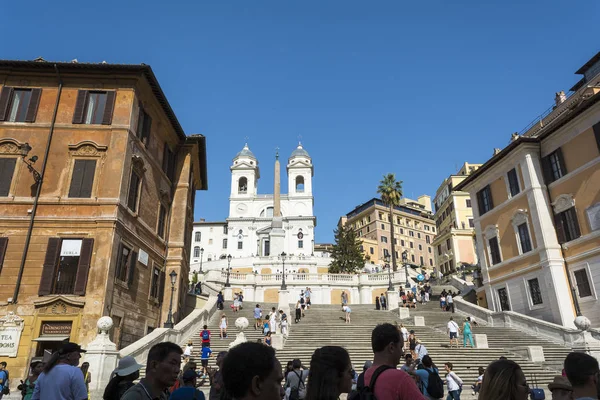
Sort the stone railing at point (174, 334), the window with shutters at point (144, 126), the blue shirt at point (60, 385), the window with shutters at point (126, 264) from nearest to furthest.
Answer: the blue shirt at point (60, 385) → the stone railing at point (174, 334) → the window with shutters at point (126, 264) → the window with shutters at point (144, 126)

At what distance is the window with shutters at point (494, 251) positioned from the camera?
93.8 ft

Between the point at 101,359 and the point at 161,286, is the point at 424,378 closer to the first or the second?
the point at 101,359

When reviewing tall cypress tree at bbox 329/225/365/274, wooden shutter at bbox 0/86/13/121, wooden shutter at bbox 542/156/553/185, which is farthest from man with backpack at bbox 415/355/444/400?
tall cypress tree at bbox 329/225/365/274

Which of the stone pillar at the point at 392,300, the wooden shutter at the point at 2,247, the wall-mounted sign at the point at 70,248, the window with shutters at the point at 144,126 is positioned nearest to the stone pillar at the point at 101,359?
the wall-mounted sign at the point at 70,248

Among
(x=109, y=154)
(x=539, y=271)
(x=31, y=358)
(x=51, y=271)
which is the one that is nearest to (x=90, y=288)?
(x=51, y=271)

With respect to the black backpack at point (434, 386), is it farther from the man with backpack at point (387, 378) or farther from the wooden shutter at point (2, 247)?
the wooden shutter at point (2, 247)

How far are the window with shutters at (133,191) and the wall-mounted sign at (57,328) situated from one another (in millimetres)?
5782

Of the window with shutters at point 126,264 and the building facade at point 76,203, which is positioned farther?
the window with shutters at point 126,264

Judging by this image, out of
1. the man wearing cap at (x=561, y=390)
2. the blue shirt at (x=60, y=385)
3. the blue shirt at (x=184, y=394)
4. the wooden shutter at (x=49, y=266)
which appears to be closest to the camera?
the blue shirt at (x=184, y=394)

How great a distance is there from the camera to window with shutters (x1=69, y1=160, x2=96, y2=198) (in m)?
18.7

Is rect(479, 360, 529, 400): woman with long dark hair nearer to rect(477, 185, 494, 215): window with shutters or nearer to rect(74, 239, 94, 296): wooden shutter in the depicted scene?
rect(74, 239, 94, 296): wooden shutter

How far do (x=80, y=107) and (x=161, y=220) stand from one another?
7.52 meters

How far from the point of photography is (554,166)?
2516 centimetres

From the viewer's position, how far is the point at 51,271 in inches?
674
